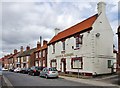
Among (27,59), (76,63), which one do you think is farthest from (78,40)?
(27,59)

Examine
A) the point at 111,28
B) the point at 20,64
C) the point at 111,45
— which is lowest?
the point at 20,64

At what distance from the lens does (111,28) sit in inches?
1230

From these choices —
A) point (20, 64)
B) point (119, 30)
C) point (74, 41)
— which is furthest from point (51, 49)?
point (20, 64)

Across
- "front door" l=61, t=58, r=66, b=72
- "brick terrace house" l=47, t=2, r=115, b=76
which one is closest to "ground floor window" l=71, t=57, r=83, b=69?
"brick terrace house" l=47, t=2, r=115, b=76

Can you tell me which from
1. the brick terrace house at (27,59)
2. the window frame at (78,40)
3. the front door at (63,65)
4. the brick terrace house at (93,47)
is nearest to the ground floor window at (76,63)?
the brick terrace house at (93,47)

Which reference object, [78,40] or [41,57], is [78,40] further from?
[41,57]

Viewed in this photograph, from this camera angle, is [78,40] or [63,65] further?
[63,65]

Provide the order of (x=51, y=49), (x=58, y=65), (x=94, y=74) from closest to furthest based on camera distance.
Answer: (x=94, y=74)
(x=58, y=65)
(x=51, y=49)

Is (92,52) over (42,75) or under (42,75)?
over

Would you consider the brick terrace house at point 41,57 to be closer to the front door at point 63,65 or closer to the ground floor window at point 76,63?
the front door at point 63,65

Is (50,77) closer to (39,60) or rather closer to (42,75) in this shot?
(42,75)

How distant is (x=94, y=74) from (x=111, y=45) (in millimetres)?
5913

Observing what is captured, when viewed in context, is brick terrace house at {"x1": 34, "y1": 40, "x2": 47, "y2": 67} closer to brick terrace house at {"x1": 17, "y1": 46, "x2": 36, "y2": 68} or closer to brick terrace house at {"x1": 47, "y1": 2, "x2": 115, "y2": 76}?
brick terrace house at {"x1": 17, "y1": 46, "x2": 36, "y2": 68}

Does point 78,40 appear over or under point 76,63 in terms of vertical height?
over
